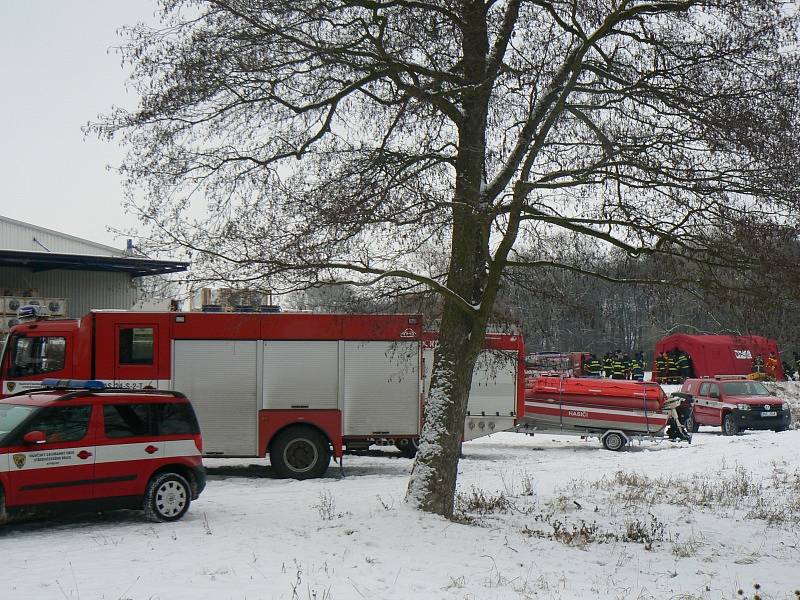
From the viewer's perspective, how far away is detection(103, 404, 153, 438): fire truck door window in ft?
35.1

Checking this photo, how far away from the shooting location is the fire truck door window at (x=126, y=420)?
35.1ft

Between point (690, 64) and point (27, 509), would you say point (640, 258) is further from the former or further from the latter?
point (27, 509)

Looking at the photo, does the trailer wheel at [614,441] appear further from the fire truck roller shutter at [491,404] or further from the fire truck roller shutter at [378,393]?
the fire truck roller shutter at [378,393]

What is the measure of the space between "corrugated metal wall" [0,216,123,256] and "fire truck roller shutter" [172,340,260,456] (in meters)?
18.8

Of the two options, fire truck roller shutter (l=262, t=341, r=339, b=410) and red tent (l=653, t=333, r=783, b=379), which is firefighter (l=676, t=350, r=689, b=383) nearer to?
red tent (l=653, t=333, r=783, b=379)

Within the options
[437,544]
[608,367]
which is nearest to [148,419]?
[437,544]

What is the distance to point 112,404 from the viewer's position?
10.8 metres

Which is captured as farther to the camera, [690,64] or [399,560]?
[690,64]

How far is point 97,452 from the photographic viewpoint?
34.2 feet

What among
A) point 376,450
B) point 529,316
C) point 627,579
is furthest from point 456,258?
point 376,450

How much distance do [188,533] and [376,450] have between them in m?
10.5

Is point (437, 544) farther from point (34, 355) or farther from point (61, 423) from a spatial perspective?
point (34, 355)

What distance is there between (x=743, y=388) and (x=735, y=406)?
1.17 m

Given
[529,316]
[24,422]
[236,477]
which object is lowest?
[236,477]
